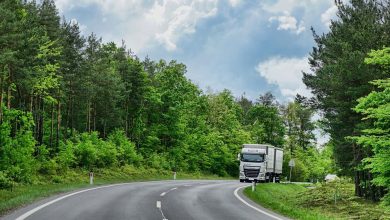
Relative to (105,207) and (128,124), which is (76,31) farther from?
(105,207)

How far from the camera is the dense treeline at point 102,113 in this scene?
2850 cm

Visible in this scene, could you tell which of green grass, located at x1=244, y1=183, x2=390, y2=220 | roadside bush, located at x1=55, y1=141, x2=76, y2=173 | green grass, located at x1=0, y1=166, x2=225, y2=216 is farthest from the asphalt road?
roadside bush, located at x1=55, y1=141, x2=76, y2=173

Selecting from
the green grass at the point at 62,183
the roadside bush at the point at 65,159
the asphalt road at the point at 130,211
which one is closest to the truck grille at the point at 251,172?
the green grass at the point at 62,183

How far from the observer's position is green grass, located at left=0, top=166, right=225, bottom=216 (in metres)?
17.4

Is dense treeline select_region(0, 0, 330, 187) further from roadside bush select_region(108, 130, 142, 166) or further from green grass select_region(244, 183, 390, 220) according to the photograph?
green grass select_region(244, 183, 390, 220)

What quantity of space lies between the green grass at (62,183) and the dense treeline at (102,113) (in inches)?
41.5

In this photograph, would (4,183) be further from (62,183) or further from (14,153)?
(62,183)

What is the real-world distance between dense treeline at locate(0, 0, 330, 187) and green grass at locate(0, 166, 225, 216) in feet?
3.45

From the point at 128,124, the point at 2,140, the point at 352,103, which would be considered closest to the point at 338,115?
the point at 352,103

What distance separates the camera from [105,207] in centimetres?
1589

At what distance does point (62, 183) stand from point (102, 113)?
82.8 feet

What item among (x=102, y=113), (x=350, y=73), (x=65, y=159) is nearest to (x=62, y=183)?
(x=65, y=159)

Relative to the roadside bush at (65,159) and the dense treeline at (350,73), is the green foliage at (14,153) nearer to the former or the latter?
the roadside bush at (65,159)

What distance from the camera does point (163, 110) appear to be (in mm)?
62938
